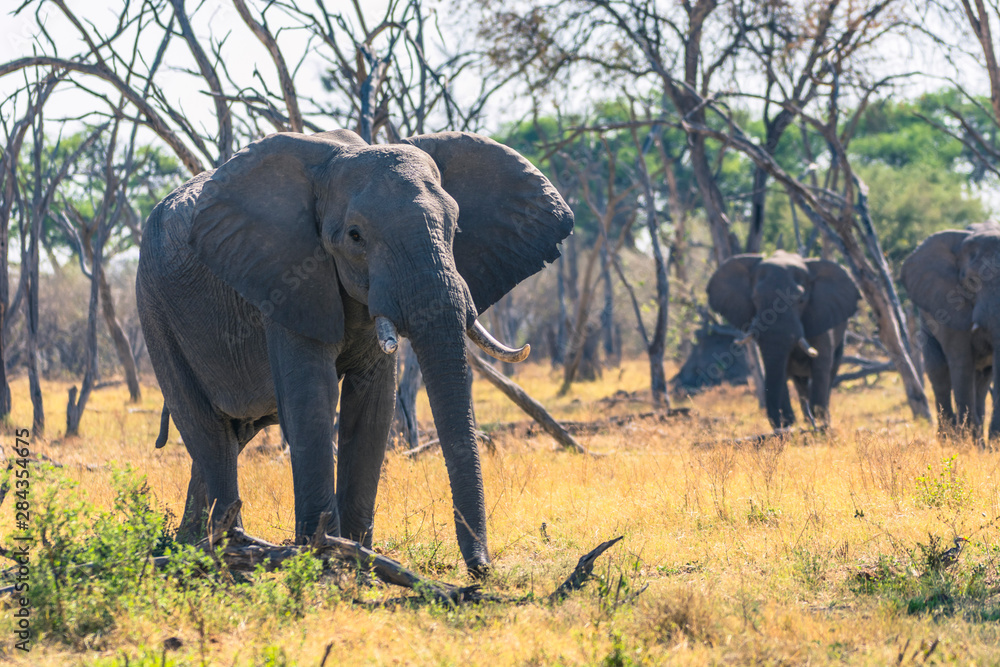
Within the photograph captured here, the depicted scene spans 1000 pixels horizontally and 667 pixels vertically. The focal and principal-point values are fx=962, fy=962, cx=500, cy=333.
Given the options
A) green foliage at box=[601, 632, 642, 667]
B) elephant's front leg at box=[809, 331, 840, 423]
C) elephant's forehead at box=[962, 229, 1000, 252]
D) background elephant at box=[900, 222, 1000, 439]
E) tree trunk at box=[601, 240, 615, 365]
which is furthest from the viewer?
tree trunk at box=[601, 240, 615, 365]

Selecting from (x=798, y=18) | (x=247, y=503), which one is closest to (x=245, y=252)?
(x=247, y=503)

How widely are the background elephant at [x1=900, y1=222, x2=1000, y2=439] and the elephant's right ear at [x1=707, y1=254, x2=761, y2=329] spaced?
2.58m

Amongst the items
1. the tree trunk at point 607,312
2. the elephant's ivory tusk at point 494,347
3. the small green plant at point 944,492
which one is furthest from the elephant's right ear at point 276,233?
the tree trunk at point 607,312

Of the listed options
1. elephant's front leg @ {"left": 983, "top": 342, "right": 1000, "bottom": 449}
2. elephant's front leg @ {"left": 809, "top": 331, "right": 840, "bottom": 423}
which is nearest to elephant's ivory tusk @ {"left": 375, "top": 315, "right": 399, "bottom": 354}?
elephant's front leg @ {"left": 983, "top": 342, "right": 1000, "bottom": 449}

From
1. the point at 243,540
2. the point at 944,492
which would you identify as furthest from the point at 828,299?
the point at 243,540

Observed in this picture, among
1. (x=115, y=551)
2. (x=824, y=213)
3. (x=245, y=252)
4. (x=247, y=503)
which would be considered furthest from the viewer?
(x=824, y=213)

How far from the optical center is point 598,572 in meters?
4.68

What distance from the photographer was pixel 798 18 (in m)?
14.0

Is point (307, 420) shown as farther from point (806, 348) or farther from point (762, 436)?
point (806, 348)

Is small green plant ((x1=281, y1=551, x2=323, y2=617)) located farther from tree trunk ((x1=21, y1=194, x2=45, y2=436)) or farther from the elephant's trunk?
tree trunk ((x1=21, y1=194, x2=45, y2=436))

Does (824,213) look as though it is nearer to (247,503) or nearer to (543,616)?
(247,503)

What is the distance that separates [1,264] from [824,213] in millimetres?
10047

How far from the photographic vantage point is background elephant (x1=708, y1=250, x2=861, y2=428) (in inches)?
455

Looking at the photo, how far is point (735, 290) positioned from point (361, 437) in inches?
335
